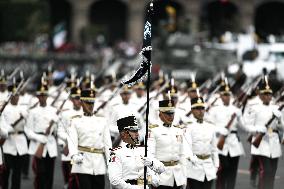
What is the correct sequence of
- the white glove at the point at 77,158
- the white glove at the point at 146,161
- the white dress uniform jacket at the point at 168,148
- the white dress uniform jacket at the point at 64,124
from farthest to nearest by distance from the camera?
the white dress uniform jacket at the point at 64,124 → the white glove at the point at 77,158 → the white dress uniform jacket at the point at 168,148 → the white glove at the point at 146,161

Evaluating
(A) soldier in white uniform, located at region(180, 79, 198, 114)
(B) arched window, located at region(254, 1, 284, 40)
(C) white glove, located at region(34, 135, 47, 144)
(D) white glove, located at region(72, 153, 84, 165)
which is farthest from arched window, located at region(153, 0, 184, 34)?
(D) white glove, located at region(72, 153, 84, 165)

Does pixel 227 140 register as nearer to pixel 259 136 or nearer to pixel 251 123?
pixel 251 123

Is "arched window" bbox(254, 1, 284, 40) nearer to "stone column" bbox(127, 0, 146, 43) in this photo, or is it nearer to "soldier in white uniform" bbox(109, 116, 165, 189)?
"stone column" bbox(127, 0, 146, 43)

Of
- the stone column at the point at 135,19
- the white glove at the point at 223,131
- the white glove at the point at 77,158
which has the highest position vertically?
the stone column at the point at 135,19

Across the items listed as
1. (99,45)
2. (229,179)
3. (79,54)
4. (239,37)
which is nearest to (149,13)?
(229,179)

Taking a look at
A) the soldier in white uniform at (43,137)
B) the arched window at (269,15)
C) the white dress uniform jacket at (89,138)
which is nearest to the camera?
the white dress uniform jacket at (89,138)

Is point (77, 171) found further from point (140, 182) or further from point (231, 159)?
point (231, 159)

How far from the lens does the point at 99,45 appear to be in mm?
54031

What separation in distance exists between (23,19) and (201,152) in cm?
3835

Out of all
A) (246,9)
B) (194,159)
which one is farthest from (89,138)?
(246,9)

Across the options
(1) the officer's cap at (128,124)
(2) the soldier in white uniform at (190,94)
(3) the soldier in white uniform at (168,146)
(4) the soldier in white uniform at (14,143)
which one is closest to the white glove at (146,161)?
(1) the officer's cap at (128,124)

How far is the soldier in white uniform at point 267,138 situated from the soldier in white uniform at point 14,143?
4.01 meters

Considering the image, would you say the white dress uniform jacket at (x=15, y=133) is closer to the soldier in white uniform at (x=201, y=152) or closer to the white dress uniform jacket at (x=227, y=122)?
the white dress uniform jacket at (x=227, y=122)

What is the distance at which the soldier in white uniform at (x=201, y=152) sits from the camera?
13.3 m
